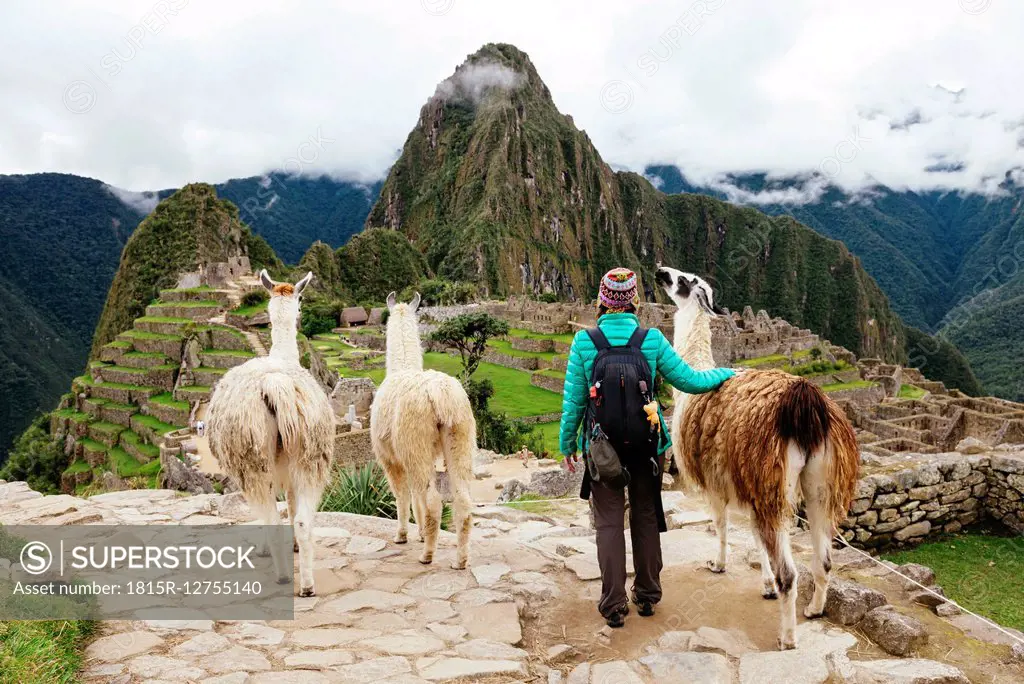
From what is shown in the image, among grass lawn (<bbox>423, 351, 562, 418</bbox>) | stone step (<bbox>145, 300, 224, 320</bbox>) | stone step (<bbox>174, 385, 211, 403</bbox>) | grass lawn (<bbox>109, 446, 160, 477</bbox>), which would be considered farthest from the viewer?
stone step (<bbox>145, 300, 224, 320</bbox>)

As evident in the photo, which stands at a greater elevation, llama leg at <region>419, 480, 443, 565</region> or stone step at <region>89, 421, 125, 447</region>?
llama leg at <region>419, 480, 443, 565</region>

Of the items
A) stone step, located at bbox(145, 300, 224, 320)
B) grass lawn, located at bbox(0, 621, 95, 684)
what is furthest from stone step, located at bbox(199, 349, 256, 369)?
grass lawn, located at bbox(0, 621, 95, 684)

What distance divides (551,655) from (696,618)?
0.93 metres

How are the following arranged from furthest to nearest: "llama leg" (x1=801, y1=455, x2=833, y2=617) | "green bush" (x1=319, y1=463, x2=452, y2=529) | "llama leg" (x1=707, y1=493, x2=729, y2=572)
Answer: "green bush" (x1=319, y1=463, x2=452, y2=529), "llama leg" (x1=707, y1=493, x2=729, y2=572), "llama leg" (x1=801, y1=455, x2=833, y2=617)

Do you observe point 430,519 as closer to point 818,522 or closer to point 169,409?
point 818,522

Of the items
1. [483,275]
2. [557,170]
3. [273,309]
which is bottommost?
[273,309]

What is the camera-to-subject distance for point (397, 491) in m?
4.61

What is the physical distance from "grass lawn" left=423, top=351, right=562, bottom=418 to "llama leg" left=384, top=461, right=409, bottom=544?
18.9m

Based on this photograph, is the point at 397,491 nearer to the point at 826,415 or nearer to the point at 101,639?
the point at 101,639

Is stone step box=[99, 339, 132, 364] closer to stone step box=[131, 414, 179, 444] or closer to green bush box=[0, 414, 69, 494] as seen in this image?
green bush box=[0, 414, 69, 494]

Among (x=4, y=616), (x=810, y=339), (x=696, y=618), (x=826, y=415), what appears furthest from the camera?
(x=810, y=339)

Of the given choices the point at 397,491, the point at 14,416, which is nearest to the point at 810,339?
the point at 397,491

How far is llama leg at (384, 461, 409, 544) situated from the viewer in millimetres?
4500

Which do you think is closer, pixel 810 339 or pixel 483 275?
pixel 810 339
